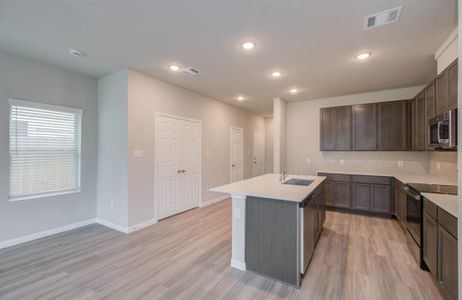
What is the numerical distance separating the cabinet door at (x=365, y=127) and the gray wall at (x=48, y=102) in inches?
211

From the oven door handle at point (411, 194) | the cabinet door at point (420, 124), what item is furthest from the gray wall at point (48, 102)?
the cabinet door at point (420, 124)

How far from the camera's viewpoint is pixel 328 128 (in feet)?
16.6

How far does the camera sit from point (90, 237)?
3395mm

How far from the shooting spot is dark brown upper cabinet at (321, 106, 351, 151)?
190 inches

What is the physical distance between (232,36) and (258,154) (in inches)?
217

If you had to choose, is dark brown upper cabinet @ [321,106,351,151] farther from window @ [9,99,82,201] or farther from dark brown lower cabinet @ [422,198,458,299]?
window @ [9,99,82,201]

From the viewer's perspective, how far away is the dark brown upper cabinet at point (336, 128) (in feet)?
15.8

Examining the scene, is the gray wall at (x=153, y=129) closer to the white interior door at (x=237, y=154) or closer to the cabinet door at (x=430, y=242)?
the white interior door at (x=237, y=154)

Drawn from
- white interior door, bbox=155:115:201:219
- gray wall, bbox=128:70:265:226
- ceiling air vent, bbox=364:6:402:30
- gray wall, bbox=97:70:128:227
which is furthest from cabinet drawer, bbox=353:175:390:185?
gray wall, bbox=97:70:128:227

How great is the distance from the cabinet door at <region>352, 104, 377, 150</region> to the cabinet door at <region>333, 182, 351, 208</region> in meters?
0.87

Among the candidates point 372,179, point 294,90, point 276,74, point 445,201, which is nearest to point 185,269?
point 445,201

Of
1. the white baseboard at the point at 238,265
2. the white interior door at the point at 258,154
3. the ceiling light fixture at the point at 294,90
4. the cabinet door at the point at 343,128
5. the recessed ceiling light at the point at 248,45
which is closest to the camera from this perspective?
the white baseboard at the point at 238,265

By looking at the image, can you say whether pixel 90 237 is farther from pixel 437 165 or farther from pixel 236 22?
pixel 437 165

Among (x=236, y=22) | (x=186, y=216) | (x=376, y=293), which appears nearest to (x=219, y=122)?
(x=186, y=216)
